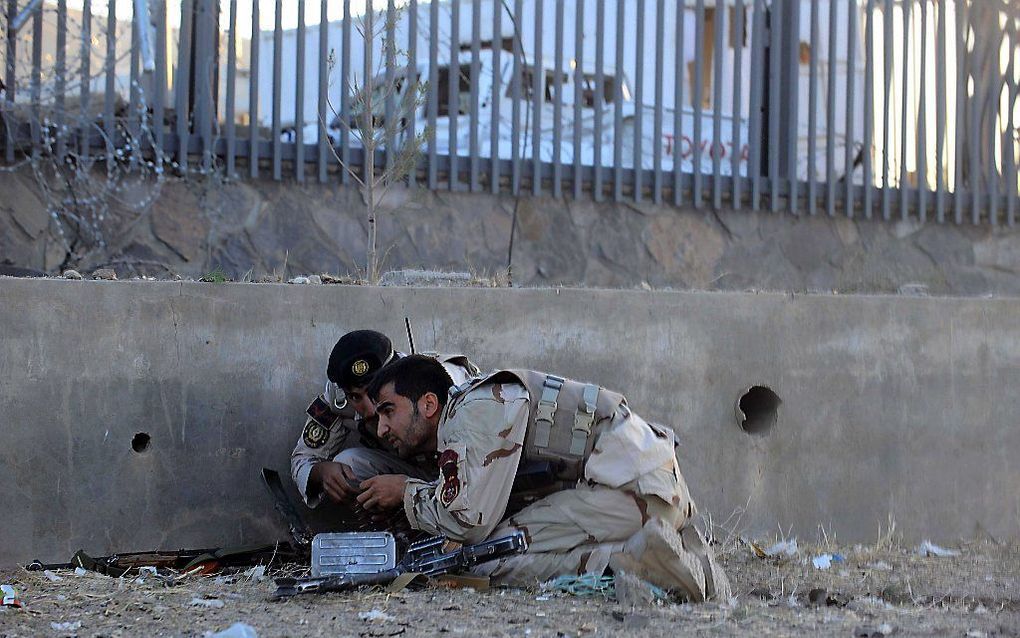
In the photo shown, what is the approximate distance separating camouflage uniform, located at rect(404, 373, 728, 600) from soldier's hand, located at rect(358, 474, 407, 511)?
92 millimetres

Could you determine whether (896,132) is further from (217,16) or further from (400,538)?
(400,538)

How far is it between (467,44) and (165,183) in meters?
1.87

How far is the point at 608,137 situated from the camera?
713 cm

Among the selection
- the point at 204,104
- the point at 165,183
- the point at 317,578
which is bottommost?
the point at 317,578

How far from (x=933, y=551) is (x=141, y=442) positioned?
3.42 meters

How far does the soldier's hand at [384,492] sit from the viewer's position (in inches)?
168

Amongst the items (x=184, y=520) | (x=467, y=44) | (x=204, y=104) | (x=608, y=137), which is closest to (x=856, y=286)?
(x=608, y=137)

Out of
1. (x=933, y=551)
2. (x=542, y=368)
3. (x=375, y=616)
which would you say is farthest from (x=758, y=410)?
(x=375, y=616)

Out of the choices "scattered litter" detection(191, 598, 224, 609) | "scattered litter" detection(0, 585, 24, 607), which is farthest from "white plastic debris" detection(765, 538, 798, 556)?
"scattered litter" detection(0, 585, 24, 607)

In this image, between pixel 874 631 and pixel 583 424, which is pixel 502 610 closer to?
pixel 583 424

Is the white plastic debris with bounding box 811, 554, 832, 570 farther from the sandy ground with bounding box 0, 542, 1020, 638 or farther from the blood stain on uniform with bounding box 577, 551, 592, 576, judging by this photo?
the blood stain on uniform with bounding box 577, 551, 592, 576

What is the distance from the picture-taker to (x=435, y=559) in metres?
4.02

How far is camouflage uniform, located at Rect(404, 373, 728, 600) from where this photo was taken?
12.9 feet

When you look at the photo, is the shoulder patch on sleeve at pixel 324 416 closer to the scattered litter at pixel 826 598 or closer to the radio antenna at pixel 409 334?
the radio antenna at pixel 409 334
